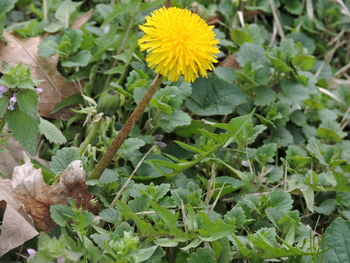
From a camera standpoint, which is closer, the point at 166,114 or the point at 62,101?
the point at 166,114

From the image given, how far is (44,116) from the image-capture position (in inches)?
86.4

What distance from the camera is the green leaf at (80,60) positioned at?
2209 millimetres

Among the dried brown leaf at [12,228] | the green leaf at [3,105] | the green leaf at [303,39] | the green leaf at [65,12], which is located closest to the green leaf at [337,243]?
the dried brown leaf at [12,228]

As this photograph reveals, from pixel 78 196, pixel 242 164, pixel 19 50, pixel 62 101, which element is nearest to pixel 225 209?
pixel 242 164

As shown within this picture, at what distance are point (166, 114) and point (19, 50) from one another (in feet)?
2.40

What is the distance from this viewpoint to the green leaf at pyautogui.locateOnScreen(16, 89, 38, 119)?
1.62 m

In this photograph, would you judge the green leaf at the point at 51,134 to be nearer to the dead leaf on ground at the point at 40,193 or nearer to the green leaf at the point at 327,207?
the dead leaf on ground at the point at 40,193

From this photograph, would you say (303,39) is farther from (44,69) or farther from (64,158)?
(64,158)

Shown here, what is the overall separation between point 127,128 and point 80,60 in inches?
27.8

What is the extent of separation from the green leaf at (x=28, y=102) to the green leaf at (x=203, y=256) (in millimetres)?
624

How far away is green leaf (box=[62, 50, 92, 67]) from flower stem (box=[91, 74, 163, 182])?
0.60m

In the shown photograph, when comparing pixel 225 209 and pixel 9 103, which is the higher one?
pixel 9 103

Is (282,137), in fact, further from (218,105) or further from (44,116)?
(44,116)

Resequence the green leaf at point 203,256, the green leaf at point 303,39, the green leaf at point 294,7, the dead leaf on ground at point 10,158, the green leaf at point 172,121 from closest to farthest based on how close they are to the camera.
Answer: the green leaf at point 203,256 → the dead leaf on ground at point 10,158 → the green leaf at point 172,121 → the green leaf at point 303,39 → the green leaf at point 294,7
